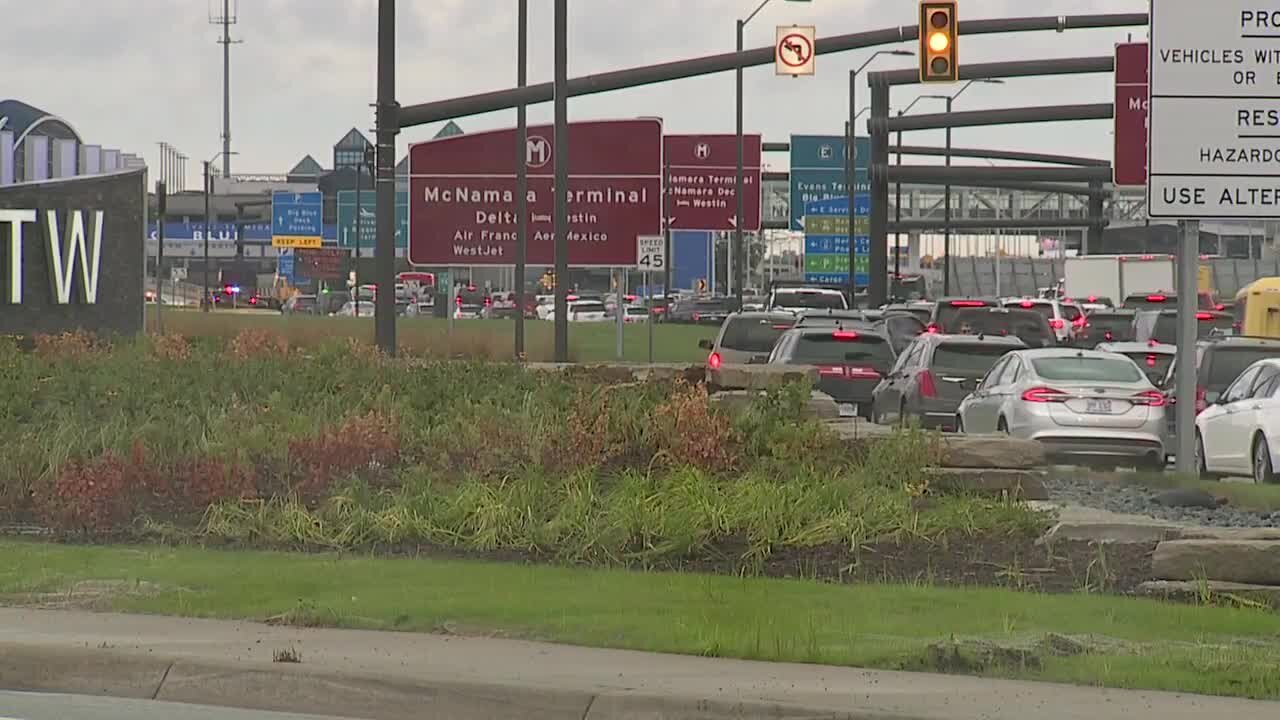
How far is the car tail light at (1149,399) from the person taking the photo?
2419 centimetres

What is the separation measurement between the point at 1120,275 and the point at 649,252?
30938 millimetres

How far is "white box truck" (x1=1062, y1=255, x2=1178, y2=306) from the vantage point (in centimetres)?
6912

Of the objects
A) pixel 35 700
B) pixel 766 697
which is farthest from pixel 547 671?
pixel 35 700

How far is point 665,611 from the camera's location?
12102mm

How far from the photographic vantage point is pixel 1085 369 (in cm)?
2508

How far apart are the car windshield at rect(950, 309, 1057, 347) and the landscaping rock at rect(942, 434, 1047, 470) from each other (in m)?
19.9

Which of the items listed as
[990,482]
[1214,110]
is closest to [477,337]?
[1214,110]

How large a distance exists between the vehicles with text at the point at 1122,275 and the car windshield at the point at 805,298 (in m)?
14.2

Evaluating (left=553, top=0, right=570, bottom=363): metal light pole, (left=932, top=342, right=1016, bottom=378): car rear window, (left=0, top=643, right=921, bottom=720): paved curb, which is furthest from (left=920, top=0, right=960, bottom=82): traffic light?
(left=0, top=643, right=921, bottom=720): paved curb

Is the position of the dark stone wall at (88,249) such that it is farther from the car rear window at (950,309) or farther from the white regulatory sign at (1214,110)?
the white regulatory sign at (1214,110)

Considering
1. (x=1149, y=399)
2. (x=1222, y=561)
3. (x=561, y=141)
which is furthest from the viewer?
(x=561, y=141)

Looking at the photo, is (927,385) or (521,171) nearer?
(927,385)

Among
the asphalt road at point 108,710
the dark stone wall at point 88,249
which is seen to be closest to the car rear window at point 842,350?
the dark stone wall at point 88,249

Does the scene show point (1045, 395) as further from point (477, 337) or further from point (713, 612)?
point (477, 337)
